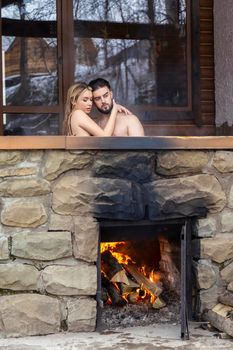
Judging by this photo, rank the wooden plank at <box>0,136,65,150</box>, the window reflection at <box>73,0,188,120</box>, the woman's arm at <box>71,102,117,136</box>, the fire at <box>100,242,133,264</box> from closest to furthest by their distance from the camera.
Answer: the wooden plank at <box>0,136,65,150</box>
the woman's arm at <box>71,102,117,136</box>
the fire at <box>100,242,133,264</box>
the window reflection at <box>73,0,188,120</box>

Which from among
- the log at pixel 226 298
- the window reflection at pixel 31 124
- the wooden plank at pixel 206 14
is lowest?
the log at pixel 226 298

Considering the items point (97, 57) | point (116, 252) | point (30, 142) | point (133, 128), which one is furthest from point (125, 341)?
point (97, 57)

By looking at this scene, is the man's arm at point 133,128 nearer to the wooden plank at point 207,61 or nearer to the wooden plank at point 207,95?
the wooden plank at point 207,95

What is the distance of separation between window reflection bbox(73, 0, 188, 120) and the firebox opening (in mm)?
1721

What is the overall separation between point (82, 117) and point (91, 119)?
0.46 ft

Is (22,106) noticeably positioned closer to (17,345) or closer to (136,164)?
(136,164)

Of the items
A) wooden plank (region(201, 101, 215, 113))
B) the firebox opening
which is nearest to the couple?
the firebox opening

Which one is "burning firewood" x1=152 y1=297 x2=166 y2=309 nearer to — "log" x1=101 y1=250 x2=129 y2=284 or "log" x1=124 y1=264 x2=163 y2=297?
"log" x1=124 y1=264 x2=163 y2=297

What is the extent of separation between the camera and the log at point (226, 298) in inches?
170

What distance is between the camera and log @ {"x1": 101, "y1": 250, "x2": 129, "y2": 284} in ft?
14.9

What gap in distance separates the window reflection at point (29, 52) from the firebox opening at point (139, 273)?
1909 millimetres

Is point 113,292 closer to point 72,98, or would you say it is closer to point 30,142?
point 30,142

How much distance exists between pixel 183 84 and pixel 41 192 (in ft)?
8.62

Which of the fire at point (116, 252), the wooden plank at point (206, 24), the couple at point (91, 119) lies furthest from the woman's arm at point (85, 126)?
the wooden plank at point (206, 24)
